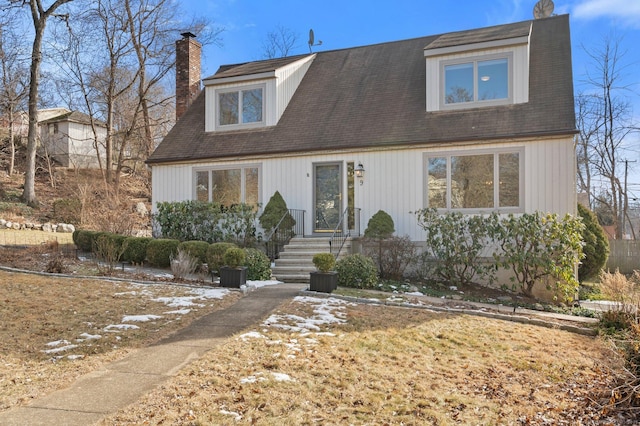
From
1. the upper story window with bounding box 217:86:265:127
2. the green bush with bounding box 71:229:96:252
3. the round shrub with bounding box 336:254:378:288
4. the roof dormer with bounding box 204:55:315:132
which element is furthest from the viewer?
the upper story window with bounding box 217:86:265:127

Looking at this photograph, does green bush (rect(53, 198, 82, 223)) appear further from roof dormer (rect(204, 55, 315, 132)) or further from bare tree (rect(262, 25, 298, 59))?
bare tree (rect(262, 25, 298, 59))

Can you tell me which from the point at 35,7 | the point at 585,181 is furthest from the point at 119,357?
the point at 585,181

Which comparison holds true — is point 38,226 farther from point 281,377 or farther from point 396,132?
point 281,377

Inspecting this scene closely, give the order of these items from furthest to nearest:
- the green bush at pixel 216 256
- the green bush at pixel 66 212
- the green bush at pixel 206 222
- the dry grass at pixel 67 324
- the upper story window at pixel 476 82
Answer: the green bush at pixel 66 212, the green bush at pixel 206 222, the upper story window at pixel 476 82, the green bush at pixel 216 256, the dry grass at pixel 67 324

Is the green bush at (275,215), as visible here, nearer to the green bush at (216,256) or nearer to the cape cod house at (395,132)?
the cape cod house at (395,132)

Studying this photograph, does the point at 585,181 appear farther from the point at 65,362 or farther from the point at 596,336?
the point at 65,362

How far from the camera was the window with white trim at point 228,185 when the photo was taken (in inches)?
553

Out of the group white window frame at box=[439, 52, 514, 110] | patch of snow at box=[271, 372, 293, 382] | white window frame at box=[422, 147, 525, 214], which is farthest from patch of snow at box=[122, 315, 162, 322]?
white window frame at box=[439, 52, 514, 110]

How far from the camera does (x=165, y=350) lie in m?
5.43

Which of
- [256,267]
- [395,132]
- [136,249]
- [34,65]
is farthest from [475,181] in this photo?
[34,65]

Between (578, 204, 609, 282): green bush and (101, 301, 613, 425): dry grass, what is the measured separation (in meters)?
7.05

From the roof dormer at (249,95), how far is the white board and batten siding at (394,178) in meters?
1.63

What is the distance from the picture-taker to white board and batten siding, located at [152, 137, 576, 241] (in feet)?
35.6

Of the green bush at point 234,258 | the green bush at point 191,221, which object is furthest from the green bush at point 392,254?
the green bush at point 191,221
